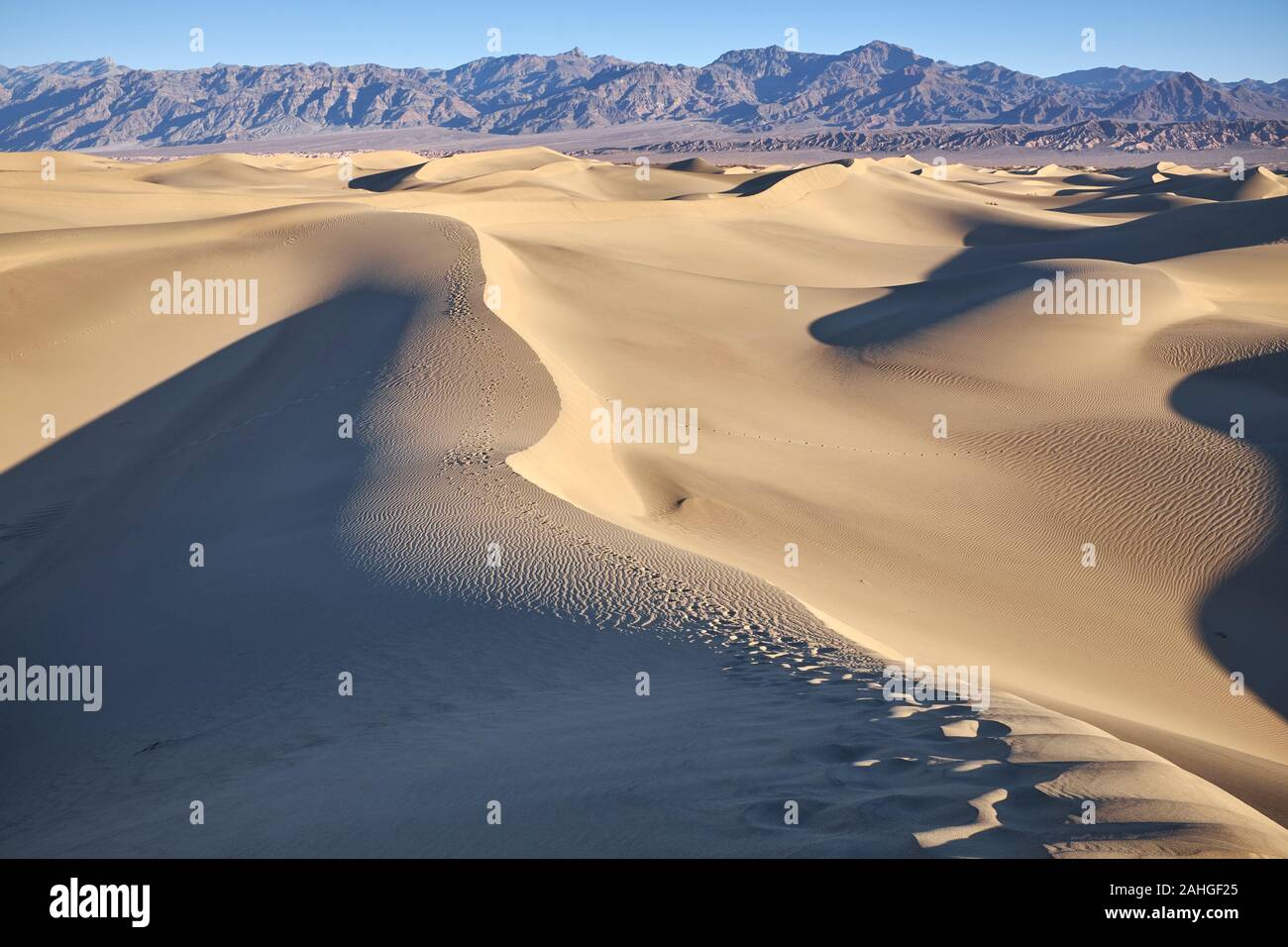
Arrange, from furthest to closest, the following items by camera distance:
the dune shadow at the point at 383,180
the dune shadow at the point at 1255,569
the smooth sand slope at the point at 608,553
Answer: the dune shadow at the point at 383,180 → the dune shadow at the point at 1255,569 → the smooth sand slope at the point at 608,553

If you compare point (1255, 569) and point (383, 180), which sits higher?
point (383, 180)

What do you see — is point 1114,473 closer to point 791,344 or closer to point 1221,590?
point 1221,590

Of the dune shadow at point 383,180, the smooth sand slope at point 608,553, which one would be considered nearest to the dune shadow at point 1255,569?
the smooth sand slope at point 608,553

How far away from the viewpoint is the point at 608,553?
8.45 meters

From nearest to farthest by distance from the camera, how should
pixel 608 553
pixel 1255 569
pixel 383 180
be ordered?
pixel 608 553, pixel 1255 569, pixel 383 180

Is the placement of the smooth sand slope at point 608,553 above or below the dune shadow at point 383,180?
below

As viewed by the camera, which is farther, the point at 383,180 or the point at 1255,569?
the point at 383,180

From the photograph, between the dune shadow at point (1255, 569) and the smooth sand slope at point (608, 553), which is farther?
the dune shadow at point (1255, 569)

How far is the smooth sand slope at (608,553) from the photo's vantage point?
190 inches

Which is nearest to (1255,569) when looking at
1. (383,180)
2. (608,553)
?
(608,553)

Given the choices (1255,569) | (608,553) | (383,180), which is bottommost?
(1255,569)

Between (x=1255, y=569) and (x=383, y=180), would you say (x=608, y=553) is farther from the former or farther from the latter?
(x=383, y=180)

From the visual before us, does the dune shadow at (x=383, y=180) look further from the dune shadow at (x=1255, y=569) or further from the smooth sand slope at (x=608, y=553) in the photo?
the dune shadow at (x=1255, y=569)
